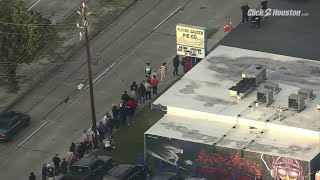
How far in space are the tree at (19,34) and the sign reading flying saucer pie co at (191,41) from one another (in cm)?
815

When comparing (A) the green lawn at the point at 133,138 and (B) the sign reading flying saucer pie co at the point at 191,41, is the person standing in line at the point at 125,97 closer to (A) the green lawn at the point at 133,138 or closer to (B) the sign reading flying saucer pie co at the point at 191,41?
(A) the green lawn at the point at 133,138

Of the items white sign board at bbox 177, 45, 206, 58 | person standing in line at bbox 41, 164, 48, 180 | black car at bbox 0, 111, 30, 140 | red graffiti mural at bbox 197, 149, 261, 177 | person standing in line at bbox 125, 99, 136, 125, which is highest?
white sign board at bbox 177, 45, 206, 58

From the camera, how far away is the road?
69.8m

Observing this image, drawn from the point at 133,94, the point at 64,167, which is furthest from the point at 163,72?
the point at 64,167

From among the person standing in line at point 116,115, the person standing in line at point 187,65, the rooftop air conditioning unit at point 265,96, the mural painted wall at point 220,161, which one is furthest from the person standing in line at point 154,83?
the rooftop air conditioning unit at point 265,96

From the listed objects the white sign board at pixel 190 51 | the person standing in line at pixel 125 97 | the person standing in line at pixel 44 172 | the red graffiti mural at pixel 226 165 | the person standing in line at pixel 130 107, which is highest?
the white sign board at pixel 190 51

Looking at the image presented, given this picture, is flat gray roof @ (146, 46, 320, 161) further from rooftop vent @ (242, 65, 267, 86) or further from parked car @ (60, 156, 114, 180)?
parked car @ (60, 156, 114, 180)

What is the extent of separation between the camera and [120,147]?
6888cm

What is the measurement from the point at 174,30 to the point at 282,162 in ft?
71.9

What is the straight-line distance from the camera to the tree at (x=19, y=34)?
242 feet

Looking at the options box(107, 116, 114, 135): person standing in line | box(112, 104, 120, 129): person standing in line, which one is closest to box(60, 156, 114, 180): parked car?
box(107, 116, 114, 135): person standing in line

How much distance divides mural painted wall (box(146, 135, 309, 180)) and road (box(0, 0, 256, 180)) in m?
6.57

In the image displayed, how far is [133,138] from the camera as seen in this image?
6956cm

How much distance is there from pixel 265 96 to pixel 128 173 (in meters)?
8.60
